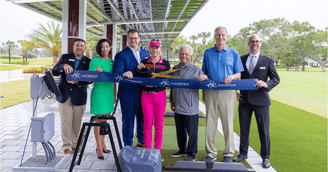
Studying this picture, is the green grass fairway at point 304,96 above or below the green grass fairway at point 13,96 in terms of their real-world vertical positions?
above

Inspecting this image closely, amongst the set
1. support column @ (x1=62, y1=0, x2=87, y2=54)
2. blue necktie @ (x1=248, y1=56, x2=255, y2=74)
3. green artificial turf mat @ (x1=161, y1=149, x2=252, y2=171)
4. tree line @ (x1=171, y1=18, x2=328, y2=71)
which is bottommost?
green artificial turf mat @ (x1=161, y1=149, x2=252, y2=171)

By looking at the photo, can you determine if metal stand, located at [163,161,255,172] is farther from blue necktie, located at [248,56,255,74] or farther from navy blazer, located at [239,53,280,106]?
blue necktie, located at [248,56,255,74]

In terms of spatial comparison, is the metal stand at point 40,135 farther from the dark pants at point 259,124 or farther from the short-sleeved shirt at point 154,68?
the dark pants at point 259,124

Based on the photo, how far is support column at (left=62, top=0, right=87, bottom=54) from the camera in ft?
19.4

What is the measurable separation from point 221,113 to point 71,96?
8.42ft

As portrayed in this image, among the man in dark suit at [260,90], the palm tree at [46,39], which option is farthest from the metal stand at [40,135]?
the palm tree at [46,39]

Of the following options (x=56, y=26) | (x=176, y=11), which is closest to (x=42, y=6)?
(x=176, y=11)

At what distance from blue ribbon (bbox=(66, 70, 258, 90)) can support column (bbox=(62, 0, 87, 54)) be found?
3.23 meters

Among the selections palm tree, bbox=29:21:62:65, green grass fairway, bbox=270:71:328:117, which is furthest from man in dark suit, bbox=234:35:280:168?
palm tree, bbox=29:21:62:65

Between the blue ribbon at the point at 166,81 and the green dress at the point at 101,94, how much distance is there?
0.16 m

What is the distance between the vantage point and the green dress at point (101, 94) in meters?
3.27

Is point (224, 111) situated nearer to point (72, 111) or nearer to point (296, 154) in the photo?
point (296, 154)

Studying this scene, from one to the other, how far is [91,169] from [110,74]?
1.50 meters

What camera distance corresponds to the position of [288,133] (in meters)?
5.14
